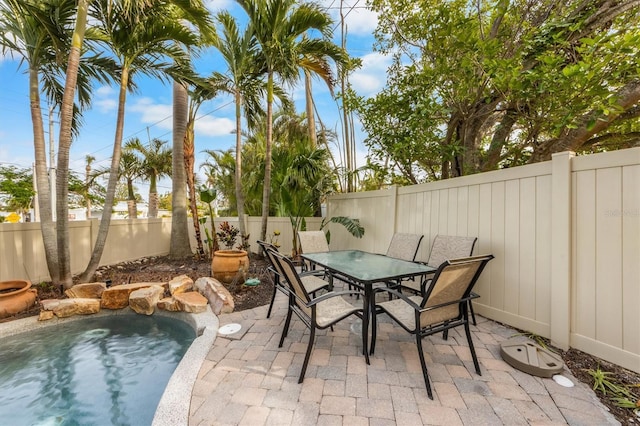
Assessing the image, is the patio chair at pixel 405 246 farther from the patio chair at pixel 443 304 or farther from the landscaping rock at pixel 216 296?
the landscaping rock at pixel 216 296

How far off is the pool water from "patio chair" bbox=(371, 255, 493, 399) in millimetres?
2087

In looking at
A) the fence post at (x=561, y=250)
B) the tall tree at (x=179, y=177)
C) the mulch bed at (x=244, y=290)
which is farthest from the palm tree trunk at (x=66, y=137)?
the fence post at (x=561, y=250)

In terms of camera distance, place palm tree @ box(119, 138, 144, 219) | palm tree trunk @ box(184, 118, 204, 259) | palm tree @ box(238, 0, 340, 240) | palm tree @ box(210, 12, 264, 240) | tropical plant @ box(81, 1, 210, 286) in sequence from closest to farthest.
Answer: tropical plant @ box(81, 1, 210, 286) < palm tree @ box(238, 0, 340, 240) < palm tree @ box(210, 12, 264, 240) < palm tree trunk @ box(184, 118, 204, 259) < palm tree @ box(119, 138, 144, 219)

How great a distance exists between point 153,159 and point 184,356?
42.3ft

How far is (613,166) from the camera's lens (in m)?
2.29

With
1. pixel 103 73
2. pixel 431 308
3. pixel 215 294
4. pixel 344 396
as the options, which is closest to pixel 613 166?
pixel 431 308

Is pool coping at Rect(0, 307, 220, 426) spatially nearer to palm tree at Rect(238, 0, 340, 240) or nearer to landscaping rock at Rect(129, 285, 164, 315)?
landscaping rock at Rect(129, 285, 164, 315)

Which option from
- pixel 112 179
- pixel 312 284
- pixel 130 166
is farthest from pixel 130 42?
pixel 130 166

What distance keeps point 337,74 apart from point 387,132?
8.78 feet

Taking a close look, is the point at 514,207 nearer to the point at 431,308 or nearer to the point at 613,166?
the point at 613,166

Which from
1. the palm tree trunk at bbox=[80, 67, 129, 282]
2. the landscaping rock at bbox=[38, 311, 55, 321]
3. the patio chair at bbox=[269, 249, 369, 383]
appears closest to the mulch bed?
the landscaping rock at bbox=[38, 311, 55, 321]

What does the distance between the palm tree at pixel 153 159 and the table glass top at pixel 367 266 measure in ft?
38.0

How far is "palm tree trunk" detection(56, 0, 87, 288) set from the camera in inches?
146

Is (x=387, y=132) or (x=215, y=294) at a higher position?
(x=387, y=132)
